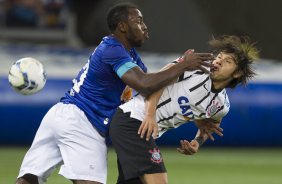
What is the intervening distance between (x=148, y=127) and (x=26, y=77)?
51.5 inches

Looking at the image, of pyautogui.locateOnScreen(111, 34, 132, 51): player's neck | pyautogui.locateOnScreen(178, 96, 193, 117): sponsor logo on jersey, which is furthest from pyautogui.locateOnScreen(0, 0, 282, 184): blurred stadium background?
pyautogui.locateOnScreen(178, 96, 193, 117): sponsor logo on jersey

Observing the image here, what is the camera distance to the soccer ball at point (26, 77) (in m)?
6.95

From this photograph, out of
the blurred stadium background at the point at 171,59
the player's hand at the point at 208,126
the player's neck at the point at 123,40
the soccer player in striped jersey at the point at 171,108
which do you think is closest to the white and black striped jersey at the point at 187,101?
the soccer player in striped jersey at the point at 171,108

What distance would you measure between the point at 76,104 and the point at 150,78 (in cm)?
82

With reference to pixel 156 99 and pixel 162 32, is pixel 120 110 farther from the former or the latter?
pixel 162 32

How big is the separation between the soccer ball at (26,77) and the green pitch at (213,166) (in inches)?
114

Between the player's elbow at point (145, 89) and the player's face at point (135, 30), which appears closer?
the player's elbow at point (145, 89)

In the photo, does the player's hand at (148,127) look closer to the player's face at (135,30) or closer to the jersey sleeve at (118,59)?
the jersey sleeve at (118,59)

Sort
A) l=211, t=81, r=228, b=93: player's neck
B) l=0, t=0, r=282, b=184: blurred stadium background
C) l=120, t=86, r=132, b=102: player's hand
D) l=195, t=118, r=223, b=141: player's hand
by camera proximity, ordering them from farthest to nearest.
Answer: l=0, t=0, r=282, b=184: blurred stadium background, l=195, t=118, r=223, b=141: player's hand, l=120, t=86, r=132, b=102: player's hand, l=211, t=81, r=228, b=93: player's neck

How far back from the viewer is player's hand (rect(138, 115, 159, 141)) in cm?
624

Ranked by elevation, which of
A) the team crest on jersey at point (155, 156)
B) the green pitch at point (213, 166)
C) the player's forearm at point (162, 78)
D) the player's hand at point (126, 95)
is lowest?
the green pitch at point (213, 166)

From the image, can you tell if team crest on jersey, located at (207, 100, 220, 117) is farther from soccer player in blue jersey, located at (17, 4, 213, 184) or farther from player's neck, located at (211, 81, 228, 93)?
soccer player in blue jersey, located at (17, 4, 213, 184)

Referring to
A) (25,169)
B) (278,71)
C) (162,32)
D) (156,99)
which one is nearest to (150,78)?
(156,99)

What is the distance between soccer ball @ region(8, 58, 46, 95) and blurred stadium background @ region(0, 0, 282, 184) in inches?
118
